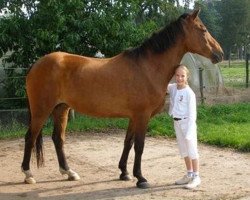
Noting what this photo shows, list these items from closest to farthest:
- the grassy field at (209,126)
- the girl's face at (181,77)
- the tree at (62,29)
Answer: the girl's face at (181,77), the grassy field at (209,126), the tree at (62,29)

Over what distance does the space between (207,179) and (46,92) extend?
2255 mm

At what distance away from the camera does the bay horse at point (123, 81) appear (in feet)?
16.7

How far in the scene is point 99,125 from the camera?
9125 millimetres

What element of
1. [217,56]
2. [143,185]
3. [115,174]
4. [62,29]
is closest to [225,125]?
[217,56]

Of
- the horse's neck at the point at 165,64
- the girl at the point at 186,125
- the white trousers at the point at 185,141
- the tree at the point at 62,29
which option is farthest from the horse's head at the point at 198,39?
the tree at the point at 62,29

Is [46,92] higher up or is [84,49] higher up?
[84,49]

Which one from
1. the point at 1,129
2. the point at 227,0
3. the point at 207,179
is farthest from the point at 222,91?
the point at 227,0

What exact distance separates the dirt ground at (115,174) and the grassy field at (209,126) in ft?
1.15

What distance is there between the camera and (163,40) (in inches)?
207

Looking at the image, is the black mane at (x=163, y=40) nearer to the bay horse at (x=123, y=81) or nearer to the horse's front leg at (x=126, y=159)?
the bay horse at (x=123, y=81)

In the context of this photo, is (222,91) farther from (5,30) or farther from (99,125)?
(5,30)

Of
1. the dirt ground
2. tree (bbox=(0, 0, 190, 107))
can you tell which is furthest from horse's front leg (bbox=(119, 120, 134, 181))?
tree (bbox=(0, 0, 190, 107))

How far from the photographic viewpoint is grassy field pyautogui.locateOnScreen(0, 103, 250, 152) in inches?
290

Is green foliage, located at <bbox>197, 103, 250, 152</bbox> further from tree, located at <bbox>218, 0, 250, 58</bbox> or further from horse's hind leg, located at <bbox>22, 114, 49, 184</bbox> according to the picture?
tree, located at <bbox>218, 0, 250, 58</bbox>
